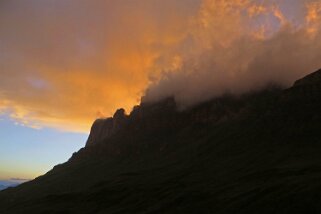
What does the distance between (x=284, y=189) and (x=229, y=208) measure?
26518mm

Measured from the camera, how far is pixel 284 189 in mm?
191250

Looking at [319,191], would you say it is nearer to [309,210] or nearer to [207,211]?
[309,210]

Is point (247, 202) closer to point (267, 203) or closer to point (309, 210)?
point (267, 203)

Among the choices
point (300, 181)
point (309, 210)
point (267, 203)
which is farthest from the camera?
point (300, 181)

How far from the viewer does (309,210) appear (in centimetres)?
15712

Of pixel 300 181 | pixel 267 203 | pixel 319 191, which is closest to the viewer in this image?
pixel 319 191

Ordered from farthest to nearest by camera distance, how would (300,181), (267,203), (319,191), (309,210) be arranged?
(300,181) < (267,203) < (319,191) < (309,210)

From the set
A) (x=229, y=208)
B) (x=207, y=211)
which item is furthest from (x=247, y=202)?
(x=207, y=211)

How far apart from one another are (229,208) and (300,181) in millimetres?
37742

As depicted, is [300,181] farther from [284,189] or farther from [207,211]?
[207,211]

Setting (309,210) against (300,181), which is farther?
(300,181)

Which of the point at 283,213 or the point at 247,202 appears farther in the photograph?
the point at 247,202

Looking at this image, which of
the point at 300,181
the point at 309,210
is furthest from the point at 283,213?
the point at 300,181

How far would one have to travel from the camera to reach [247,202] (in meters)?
189
